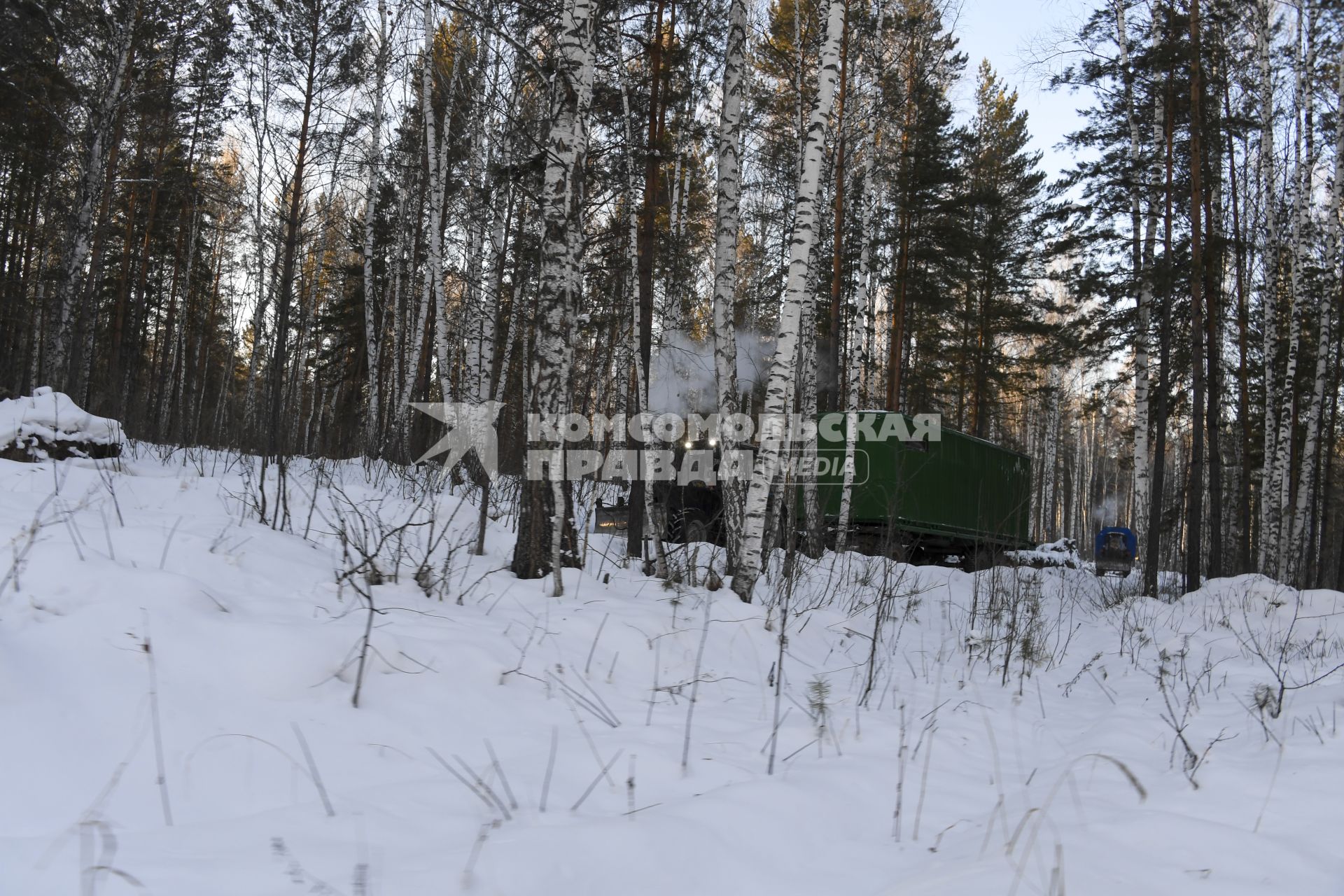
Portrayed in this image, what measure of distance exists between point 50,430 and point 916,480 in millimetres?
12441

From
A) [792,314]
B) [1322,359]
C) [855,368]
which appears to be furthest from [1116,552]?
[792,314]

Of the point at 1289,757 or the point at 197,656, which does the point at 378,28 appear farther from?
the point at 1289,757

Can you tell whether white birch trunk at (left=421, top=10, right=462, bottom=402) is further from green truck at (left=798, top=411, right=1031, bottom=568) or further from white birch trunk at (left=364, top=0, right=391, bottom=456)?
green truck at (left=798, top=411, right=1031, bottom=568)

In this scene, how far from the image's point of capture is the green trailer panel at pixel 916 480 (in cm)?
1266

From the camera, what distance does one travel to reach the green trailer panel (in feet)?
41.5

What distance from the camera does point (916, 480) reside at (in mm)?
13180

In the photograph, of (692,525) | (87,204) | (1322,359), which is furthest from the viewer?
(1322,359)

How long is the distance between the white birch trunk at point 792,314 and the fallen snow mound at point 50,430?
21.5 feet

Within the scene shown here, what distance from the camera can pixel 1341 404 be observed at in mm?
20297

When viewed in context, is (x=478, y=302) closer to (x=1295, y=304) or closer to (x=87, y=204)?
(x=87, y=204)

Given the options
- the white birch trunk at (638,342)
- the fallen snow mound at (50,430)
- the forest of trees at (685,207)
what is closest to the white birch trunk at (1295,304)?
the forest of trees at (685,207)

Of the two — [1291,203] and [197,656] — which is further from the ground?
[1291,203]

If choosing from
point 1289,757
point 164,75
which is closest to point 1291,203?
point 1289,757

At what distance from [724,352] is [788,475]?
1.64 meters
